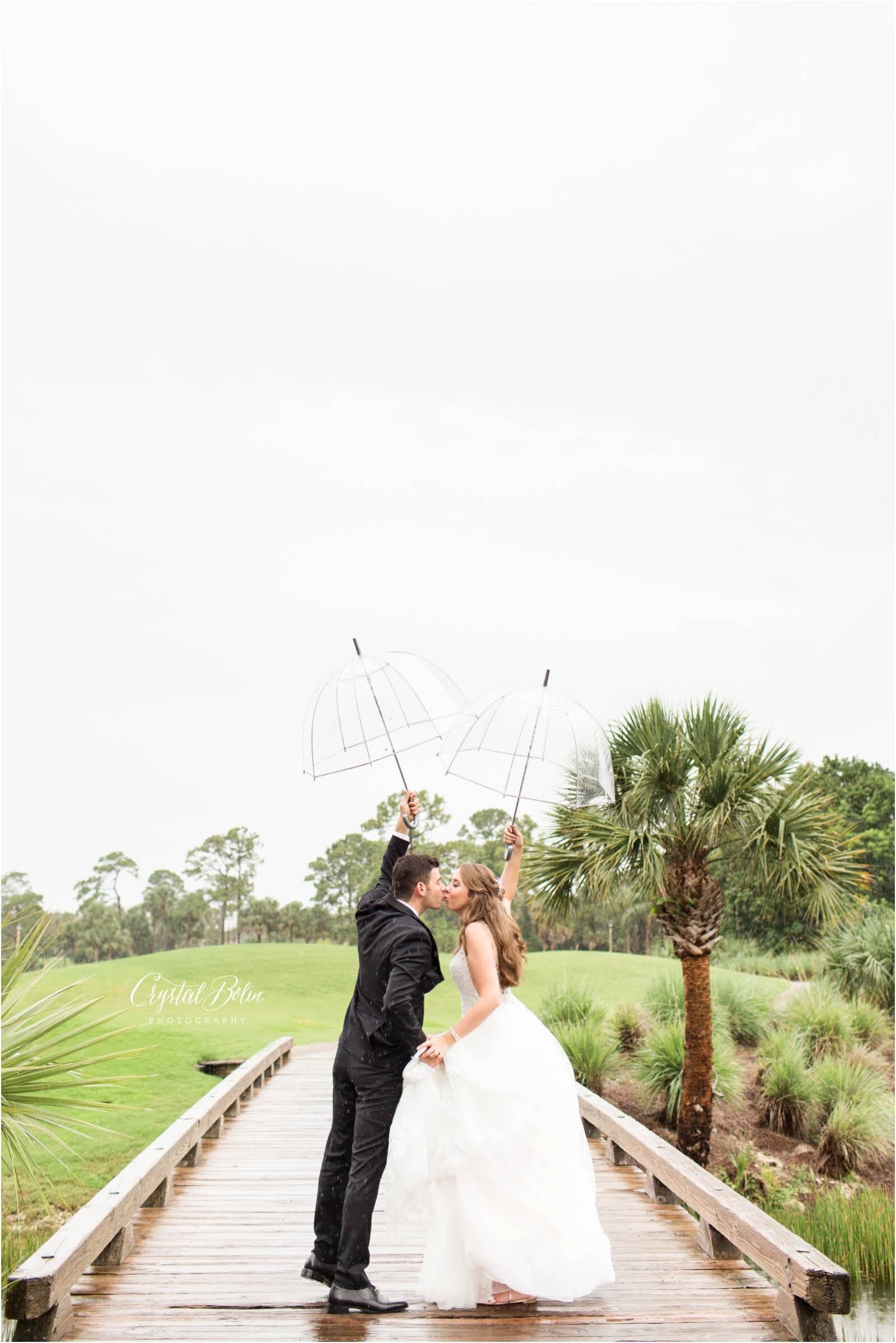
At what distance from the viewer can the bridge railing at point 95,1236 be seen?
458 centimetres

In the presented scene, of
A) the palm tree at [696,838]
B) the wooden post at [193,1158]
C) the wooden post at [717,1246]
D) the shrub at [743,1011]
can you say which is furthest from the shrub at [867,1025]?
the wooden post at [717,1246]

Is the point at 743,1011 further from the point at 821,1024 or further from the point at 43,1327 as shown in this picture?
the point at 43,1327

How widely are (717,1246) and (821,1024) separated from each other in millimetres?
14049

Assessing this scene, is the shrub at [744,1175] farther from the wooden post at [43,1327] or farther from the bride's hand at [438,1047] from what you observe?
the wooden post at [43,1327]

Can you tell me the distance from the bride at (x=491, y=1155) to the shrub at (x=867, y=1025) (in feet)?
53.8

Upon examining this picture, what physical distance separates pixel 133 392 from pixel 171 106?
13079 millimetres

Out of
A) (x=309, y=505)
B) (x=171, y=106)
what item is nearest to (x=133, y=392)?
(x=309, y=505)

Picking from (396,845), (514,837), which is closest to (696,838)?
(514,837)

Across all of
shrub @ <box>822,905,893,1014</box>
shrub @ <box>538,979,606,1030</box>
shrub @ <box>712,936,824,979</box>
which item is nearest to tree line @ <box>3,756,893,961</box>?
shrub @ <box>712,936,824,979</box>

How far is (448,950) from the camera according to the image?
46.4m

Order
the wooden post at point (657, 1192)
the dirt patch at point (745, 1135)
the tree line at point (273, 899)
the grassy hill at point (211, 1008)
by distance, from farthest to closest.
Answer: the tree line at point (273, 899) < the dirt patch at point (745, 1135) < the grassy hill at point (211, 1008) < the wooden post at point (657, 1192)

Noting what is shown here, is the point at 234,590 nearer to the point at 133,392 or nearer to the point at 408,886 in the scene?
the point at 133,392

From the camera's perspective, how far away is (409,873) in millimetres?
5195

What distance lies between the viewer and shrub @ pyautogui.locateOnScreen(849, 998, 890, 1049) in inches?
784
